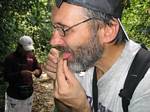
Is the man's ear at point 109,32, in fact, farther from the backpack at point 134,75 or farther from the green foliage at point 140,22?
the green foliage at point 140,22

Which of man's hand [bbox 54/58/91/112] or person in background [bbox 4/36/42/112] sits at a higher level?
man's hand [bbox 54/58/91/112]

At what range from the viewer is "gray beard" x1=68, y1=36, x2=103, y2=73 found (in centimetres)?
271

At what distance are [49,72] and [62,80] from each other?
1.48 feet

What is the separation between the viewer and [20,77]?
6.68 metres

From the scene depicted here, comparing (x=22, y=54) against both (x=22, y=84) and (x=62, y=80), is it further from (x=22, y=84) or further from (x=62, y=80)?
(x=62, y=80)

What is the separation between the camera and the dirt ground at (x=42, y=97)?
30.0 feet

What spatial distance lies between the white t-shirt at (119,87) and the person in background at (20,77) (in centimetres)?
399

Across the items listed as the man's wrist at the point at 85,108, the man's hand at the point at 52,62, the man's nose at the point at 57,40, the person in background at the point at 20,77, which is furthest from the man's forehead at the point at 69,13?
the person in background at the point at 20,77

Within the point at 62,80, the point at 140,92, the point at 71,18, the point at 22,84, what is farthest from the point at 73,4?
the point at 22,84

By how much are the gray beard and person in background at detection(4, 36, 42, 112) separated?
13.1 feet

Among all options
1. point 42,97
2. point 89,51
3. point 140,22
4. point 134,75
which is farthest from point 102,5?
point 42,97

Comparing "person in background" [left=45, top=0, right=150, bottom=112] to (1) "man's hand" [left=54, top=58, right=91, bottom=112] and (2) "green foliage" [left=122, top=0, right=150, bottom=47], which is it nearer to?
(1) "man's hand" [left=54, top=58, right=91, bottom=112]

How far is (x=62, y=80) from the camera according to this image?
100 inches

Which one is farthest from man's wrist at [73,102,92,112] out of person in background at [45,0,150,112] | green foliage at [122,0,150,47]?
green foliage at [122,0,150,47]
